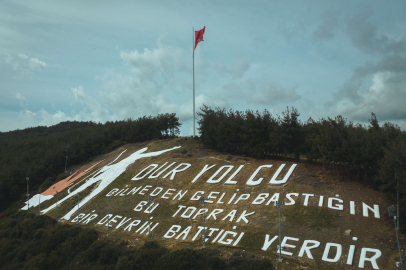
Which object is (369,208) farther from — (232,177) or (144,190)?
(144,190)

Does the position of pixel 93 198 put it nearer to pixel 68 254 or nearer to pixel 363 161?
pixel 68 254

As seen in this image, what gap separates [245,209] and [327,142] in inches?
512

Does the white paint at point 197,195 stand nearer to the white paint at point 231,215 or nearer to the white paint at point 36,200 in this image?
the white paint at point 231,215

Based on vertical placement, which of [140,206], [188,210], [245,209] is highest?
[245,209]

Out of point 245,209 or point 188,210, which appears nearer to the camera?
point 245,209

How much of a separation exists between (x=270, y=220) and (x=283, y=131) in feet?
60.0

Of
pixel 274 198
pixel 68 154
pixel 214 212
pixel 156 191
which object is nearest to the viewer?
pixel 274 198

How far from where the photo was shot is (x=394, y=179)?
73.2 feet

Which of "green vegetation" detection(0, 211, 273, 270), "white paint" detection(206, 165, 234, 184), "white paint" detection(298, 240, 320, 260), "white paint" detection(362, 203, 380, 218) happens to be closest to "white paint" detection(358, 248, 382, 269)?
"white paint" detection(298, 240, 320, 260)

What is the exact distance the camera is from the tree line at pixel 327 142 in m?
23.0

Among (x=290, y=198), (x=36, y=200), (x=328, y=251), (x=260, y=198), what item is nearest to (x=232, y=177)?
(x=260, y=198)

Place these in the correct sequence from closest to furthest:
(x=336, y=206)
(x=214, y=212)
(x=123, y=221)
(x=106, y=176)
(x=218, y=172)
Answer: (x=336, y=206) → (x=214, y=212) → (x=123, y=221) → (x=218, y=172) → (x=106, y=176)

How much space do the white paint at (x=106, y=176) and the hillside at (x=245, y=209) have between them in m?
0.31

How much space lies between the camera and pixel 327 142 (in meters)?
29.4
